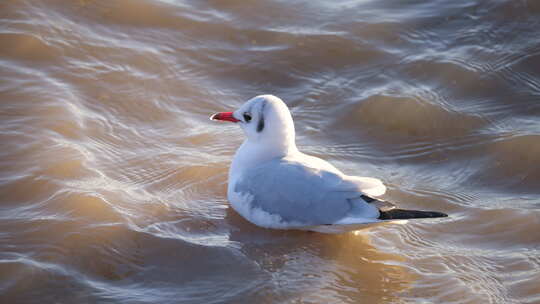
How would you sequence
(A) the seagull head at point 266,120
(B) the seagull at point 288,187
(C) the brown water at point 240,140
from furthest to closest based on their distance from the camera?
(A) the seagull head at point 266,120 → (B) the seagull at point 288,187 → (C) the brown water at point 240,140

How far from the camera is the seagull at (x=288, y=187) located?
5.03 m

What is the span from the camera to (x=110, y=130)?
6.43m

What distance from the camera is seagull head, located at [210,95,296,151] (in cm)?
557

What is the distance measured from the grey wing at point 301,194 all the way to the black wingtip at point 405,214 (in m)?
0.27

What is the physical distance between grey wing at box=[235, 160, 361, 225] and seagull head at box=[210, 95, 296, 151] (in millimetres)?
254

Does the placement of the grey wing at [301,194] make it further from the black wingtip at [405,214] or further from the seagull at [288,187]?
the black wingtip at [405,214]

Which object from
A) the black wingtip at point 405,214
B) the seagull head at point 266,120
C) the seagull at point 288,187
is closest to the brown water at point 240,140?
the seagull at point 288,187

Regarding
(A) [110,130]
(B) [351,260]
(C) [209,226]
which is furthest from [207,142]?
(B) [351,260]

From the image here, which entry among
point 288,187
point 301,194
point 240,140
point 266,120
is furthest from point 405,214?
point 240,140

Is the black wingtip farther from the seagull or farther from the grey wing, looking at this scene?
the grey wing

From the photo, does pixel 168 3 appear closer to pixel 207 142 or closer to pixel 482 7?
pixel 207 142

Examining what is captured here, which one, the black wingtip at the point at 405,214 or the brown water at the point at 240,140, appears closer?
the black wingtip at the point at 405,214

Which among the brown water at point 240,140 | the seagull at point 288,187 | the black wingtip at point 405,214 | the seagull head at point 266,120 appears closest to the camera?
the black wingtip at point 405,214

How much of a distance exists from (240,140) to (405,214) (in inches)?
85.2
